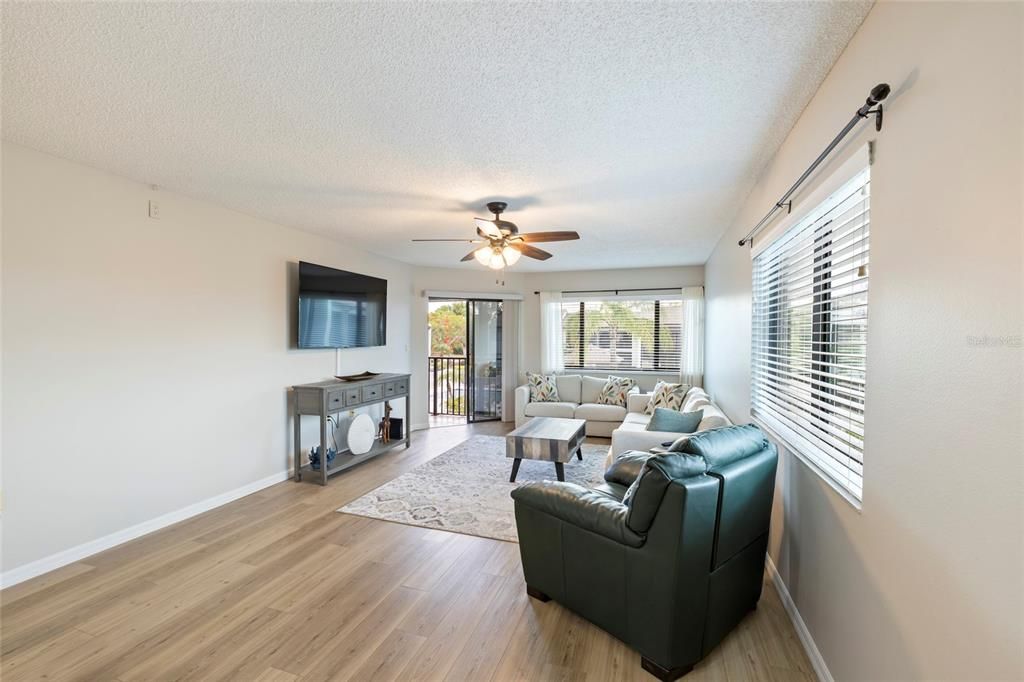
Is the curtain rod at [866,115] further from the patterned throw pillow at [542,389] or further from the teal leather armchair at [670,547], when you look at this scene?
the patterned throw pillow at [542,389]

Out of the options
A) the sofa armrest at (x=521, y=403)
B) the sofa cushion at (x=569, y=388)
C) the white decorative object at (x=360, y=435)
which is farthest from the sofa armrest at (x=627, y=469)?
the sofa cushion at (x=569, y=388)

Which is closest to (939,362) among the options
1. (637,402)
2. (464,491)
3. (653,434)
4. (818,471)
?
(818,471)

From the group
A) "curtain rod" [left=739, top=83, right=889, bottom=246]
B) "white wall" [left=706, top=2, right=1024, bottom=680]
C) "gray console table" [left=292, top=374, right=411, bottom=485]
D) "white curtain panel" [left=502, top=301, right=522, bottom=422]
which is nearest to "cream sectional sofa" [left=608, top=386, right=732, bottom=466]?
"white wall" [left=706, top=2, right=1024, bottom=680]

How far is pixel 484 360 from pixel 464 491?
Result: 3.31 metres

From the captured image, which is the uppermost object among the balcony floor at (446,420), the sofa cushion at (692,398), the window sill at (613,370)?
the window sill at (613,370)

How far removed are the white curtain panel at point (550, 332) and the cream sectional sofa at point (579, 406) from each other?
0.28m

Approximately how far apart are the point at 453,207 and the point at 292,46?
196cm

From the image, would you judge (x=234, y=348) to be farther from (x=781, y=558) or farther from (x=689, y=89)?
(x=781, y=558)

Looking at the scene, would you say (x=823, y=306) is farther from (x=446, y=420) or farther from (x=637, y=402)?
(x=446, y=420)

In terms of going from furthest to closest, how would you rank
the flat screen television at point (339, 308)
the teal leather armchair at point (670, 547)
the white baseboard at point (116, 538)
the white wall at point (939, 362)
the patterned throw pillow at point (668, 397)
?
1. the patterned throw pillow at point (668, 397)
2. the flat screen television at point (339, 308)
3. the white baseboard at point (116, 538)
4. the teal leather armchair at point (670, 547)
5. the white wall at point (939, 362)

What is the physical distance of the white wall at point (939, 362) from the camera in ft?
2.94

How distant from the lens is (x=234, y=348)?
3.78 m

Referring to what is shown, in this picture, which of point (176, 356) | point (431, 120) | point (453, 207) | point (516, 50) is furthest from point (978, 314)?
point (176, 356)

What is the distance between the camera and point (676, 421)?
153 inches
